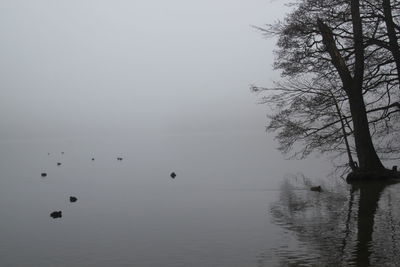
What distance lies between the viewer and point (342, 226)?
1514 cm

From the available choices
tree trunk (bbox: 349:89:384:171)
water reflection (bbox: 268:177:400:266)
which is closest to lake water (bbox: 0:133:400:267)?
water reflection (bbox: 268:177:400:266)

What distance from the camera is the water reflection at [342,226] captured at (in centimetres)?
1156

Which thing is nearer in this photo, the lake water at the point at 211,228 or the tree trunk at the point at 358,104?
the lake water at the point at 211,228

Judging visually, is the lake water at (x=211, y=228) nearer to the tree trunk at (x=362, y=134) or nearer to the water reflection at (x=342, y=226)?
the water reflection at (x=342, y=226)

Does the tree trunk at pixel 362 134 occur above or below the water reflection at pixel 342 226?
above

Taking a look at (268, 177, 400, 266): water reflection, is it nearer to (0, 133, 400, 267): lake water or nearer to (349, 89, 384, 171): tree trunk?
(0, 133, 400, 267): lake water

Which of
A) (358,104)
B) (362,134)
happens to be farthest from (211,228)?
(358,104)

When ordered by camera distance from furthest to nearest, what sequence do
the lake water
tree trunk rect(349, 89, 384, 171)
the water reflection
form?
tree trunk rect(349, 89, 384, 171)
the lake water
the water reflection

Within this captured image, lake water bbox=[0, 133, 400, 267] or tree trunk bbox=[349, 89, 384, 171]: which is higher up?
tree trunk bbox=[349, 89, 384, 171]

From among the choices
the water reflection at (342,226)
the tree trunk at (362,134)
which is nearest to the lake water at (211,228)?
Result: the water reflection at (342,226)

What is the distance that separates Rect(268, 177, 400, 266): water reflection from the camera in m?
11.6

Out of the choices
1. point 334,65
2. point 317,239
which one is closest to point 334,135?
point 334,65

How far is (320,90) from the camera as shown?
24.4 m

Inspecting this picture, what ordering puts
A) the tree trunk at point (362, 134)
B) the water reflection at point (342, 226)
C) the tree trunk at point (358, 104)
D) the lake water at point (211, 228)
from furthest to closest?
the tree trunk at point (362, 134)
the tree trunk at point (358, 104)
the lake water at point (211, 228)
the water reflection at point (342, 226)
